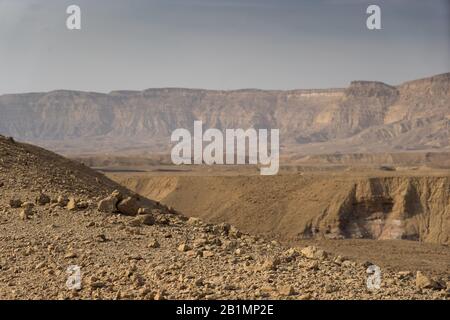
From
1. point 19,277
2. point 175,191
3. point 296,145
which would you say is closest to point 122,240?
point 19,277

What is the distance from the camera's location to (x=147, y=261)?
8984 mm

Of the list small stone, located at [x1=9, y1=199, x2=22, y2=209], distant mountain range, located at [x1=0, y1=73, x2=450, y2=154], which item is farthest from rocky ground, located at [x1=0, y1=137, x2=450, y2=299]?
distant mountain range, located at [x1=0, y1=73, x2=450, y2=154]

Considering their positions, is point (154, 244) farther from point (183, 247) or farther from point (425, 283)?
point (425, 283)

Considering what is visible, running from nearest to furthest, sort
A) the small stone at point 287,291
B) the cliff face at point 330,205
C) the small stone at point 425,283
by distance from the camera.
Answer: the small stone at point 287,291
the small stone at point 425,283
the cliff face at point 330,205

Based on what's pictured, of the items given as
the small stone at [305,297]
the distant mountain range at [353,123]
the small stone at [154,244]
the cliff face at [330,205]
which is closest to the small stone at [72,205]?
the small stone at [154,244]

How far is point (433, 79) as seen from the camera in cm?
16688

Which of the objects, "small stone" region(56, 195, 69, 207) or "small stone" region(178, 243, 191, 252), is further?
"small stone" region(56, 195, 69, 207)

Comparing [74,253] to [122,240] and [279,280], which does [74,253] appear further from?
[279,280]

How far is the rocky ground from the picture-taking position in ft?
25.5

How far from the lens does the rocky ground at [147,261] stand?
7766mm

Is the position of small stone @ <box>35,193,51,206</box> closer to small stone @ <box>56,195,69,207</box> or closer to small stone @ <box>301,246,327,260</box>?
small stone @ <box>56,195,69,207</box>

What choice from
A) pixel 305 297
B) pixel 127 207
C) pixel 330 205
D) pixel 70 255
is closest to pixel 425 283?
pixel 305 297

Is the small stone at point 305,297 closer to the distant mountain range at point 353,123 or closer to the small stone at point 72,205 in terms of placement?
the small stone at point 72,205
